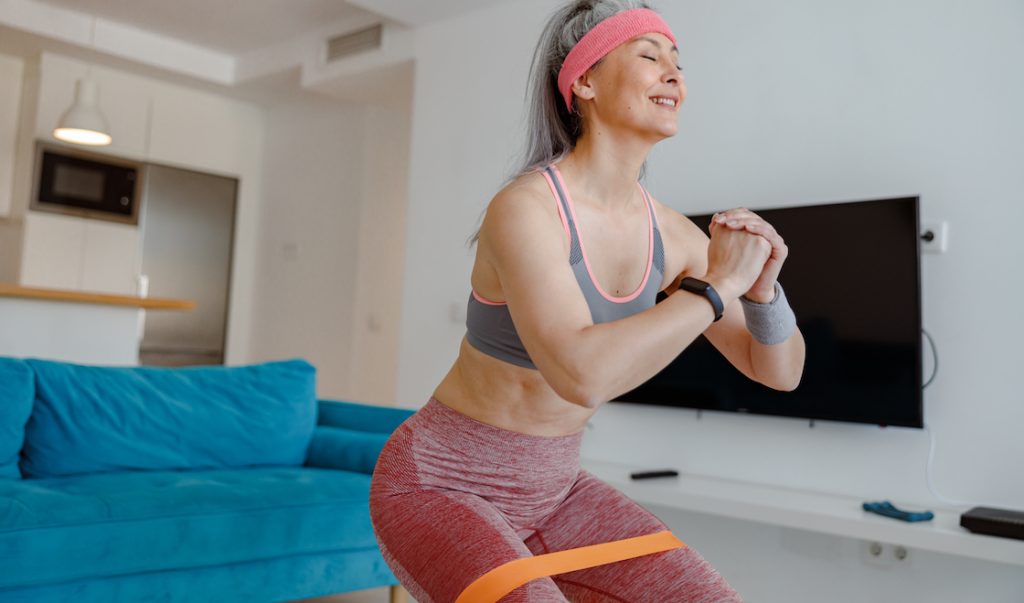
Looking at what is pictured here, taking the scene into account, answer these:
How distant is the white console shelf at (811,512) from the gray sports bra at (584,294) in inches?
66.2

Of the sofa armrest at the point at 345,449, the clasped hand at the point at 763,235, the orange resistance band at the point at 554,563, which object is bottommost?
the sofa armrest at the point at 345,449

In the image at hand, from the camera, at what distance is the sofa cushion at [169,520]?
2.13 m

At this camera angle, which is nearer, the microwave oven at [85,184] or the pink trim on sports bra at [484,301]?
the pink trim on sports bra at [484,301]

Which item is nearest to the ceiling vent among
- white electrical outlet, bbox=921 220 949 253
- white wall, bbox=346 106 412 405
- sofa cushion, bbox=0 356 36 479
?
white wall, bbox=346 106 412 405

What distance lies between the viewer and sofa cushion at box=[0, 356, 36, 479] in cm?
255

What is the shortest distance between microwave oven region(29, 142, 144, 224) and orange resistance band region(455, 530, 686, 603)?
5729 mm

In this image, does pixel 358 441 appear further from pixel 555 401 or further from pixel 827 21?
pixel 827 21

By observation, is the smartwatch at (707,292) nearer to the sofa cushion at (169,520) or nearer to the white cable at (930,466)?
the sofa cushion at (169,520)

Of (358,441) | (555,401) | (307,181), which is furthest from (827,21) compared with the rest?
(307,181)

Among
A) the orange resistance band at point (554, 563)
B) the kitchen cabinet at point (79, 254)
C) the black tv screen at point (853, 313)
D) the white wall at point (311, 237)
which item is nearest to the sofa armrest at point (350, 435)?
the black tv screen at point (853, 313)

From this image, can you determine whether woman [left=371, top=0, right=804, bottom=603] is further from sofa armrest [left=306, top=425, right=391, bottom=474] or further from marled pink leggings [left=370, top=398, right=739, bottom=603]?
sofa armrest [left=306, top=425, right=391, bottom=474]

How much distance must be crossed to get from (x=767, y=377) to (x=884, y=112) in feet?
7.08

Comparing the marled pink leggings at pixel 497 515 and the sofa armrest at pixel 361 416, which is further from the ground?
the marled pink leggings at pixel 497 515

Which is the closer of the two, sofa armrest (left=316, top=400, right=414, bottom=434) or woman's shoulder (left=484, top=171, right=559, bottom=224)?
woman's shoulder (left=484, top=171, right=559, bottom=224)
